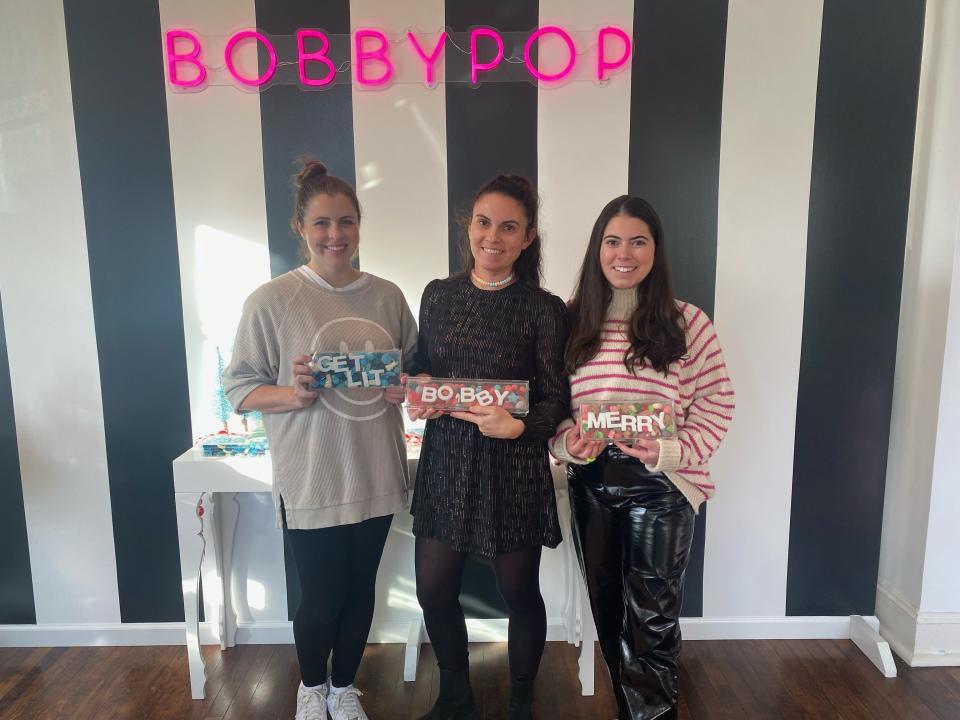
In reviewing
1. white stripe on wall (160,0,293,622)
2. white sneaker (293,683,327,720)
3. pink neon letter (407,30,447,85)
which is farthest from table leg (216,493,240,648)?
pink neon letter (407,30,447,85)

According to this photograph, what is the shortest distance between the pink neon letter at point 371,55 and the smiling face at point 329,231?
81cm

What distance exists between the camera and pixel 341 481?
1.85 m

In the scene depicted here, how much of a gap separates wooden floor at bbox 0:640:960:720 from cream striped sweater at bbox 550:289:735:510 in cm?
98

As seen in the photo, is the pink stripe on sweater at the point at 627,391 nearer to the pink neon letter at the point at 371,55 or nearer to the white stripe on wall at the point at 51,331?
the pink neon letter at the point at 371,55

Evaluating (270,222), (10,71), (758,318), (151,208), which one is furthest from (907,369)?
(10,71)

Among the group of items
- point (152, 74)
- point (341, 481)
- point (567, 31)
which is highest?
point (567, 31)

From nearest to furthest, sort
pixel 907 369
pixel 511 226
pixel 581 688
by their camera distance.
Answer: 1. pixel 511 226
2. pixel 581 688
3. pixel 907 369

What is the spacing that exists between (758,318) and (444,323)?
→ 143 cm

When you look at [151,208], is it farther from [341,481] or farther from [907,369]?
[907,369]

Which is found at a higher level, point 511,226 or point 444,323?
point 511,226

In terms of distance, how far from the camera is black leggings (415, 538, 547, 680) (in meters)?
1.86

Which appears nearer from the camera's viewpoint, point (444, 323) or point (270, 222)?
point (444, 323)

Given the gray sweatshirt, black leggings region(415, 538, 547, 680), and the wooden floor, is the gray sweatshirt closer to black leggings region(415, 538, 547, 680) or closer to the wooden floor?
black leggings region(415, 538, 547, 680)

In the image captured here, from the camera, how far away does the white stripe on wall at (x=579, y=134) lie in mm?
2389
